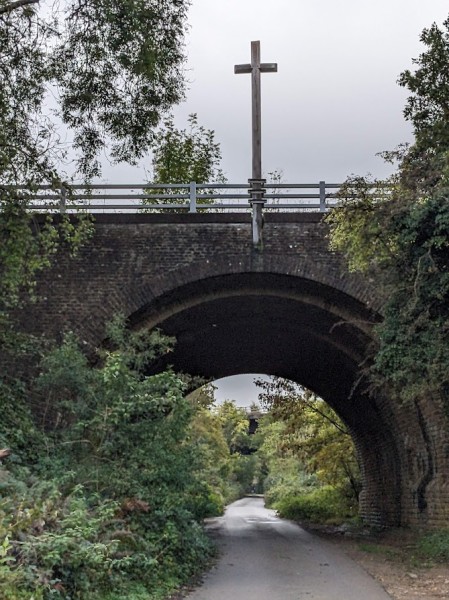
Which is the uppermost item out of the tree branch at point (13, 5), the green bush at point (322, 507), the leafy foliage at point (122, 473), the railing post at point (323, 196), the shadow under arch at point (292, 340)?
the tree branch at point (13, 5)

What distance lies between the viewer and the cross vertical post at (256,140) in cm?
1562

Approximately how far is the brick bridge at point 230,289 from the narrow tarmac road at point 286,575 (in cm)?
307

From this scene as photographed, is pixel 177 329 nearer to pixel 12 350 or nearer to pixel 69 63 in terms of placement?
pixel 12 350

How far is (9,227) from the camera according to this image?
12.0m

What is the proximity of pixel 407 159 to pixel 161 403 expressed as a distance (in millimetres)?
5376

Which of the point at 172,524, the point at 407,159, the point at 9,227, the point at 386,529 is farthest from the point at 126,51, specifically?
the point at 386,529

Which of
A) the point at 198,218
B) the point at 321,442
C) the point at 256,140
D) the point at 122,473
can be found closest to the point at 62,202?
the point at 198,218

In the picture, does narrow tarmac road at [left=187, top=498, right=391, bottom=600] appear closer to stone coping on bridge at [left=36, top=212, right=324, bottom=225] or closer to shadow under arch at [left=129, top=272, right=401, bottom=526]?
shadow under arch at [left=129, top=272, right=401, bottom=526]

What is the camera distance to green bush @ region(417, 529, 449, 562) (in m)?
13.6

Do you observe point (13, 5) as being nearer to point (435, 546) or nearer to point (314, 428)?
point (435, 546)

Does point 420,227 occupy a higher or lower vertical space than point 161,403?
higher

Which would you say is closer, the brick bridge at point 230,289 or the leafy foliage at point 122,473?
the leafy foliage at point 122,473

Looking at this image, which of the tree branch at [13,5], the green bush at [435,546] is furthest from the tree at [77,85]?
the green bush at [435,546]

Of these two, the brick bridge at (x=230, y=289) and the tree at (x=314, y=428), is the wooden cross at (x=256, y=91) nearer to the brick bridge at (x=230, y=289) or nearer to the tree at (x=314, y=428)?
the brick bridge at (x=230, y=289)
